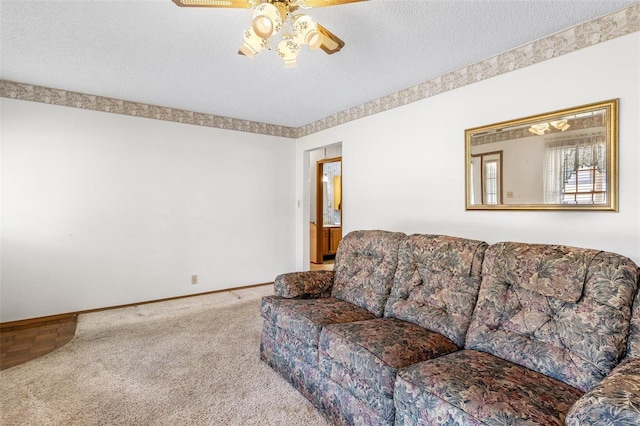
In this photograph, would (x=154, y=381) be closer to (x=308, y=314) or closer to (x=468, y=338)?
(x=308, y=314)

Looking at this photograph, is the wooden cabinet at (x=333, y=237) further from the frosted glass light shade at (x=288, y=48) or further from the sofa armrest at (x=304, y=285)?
the frosted glass light shade at (x=288, y=48)

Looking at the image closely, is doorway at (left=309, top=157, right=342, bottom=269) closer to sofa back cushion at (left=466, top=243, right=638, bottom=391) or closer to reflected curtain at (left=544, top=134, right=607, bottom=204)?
reflected curtain at (left=544, top=134, right=607, bottom=204)

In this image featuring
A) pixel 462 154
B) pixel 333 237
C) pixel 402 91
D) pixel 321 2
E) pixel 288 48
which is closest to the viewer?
pixel 321 2

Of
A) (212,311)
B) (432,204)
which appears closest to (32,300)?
(212,311)

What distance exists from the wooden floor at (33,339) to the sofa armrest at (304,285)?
211 cm

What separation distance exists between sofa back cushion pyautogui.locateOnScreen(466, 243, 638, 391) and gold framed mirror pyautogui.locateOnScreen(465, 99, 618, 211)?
0.88 meters

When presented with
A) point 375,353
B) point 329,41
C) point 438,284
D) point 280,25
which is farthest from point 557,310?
point 280,25

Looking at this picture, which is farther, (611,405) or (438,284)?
(438,284)

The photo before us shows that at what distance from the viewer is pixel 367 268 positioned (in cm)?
257

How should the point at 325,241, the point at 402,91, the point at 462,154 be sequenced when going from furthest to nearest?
1. the point at 325,241
2. the point at 402,91
3. the point at 462,154

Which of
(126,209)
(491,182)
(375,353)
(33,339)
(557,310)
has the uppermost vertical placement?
(491,182)

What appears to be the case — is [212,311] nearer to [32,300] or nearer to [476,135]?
[32,300]

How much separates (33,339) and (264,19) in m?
3.53

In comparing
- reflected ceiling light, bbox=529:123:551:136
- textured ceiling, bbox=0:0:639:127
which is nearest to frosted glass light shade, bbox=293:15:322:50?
textured ceiling, bbox=0:0:639:127
